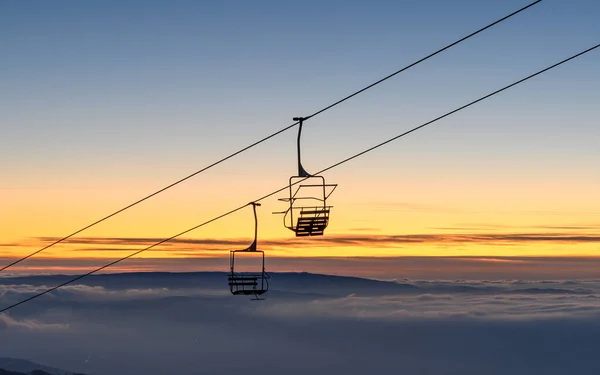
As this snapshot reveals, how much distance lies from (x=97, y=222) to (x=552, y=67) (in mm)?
17653

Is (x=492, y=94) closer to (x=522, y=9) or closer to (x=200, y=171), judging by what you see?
(x=522, y=9)

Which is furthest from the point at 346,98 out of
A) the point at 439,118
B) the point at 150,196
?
the point at 150,196

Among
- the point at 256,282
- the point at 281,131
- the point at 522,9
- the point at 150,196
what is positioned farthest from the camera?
the point at 256,282

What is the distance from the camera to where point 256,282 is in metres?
33.3

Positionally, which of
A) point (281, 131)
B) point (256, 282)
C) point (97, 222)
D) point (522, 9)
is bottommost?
point (256, 282)

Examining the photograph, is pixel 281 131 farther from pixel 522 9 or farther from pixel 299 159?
pixel 522 9

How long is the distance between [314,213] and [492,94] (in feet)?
23.2

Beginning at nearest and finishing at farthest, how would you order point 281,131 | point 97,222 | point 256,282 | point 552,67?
point 552,67 → point 281,131 → point 97,222 → point 256,282

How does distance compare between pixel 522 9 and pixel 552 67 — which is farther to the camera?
pixel 552 67

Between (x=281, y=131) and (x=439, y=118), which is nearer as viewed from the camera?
(x=439, y=118)

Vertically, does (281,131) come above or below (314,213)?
above

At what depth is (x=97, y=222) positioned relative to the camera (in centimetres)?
3064

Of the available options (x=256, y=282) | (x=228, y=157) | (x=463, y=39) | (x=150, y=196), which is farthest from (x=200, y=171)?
(x=463, y=39)

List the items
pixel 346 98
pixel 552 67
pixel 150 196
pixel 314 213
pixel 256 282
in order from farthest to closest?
pixel 256 282
pixel 150 196
pixel 314 213
pixel 346 98
pixel 552 67
